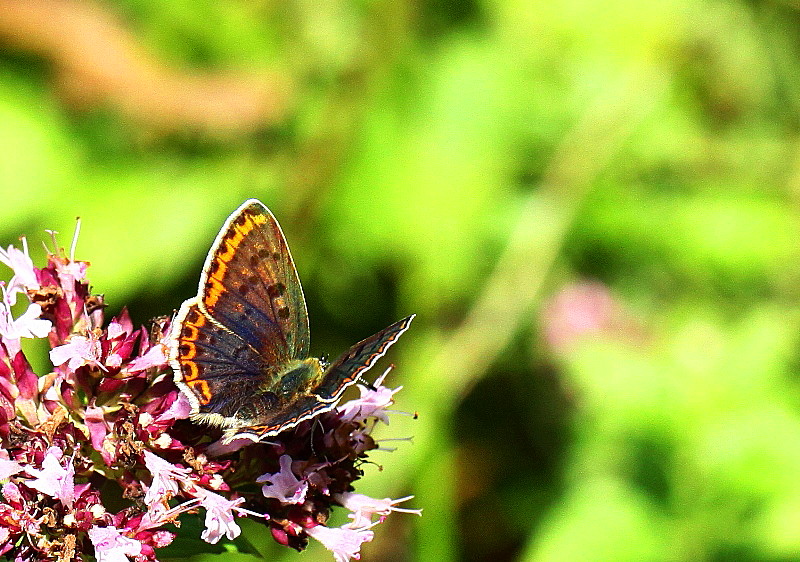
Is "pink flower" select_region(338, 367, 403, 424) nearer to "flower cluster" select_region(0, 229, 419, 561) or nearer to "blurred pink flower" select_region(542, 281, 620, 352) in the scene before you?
"flower cluster" select_region(0, 229, 419, 561)

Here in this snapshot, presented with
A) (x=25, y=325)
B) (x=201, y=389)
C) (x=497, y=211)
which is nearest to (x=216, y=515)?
(x=201, y=389)

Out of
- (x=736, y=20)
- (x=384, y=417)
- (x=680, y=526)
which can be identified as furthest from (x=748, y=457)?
(x=736, y=20)

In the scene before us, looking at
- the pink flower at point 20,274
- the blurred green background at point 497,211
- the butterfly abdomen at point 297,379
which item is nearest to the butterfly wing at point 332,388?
the butterfly abdomen at point 297,379

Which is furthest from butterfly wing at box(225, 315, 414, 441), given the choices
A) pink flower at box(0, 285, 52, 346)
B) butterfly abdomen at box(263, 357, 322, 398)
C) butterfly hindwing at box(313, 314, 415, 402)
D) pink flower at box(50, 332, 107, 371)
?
pink flower at box(0, 285, 52, 346)

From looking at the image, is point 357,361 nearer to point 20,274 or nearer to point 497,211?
point 20,274

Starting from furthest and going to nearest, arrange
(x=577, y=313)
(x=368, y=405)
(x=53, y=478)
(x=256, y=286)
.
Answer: (x=577, y=313)
(x=368, y=405)
(x=256, y=286)
(x=53, y=478)

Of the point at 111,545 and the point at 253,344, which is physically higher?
the point at 253,344

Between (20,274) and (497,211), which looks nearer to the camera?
(20,274)
